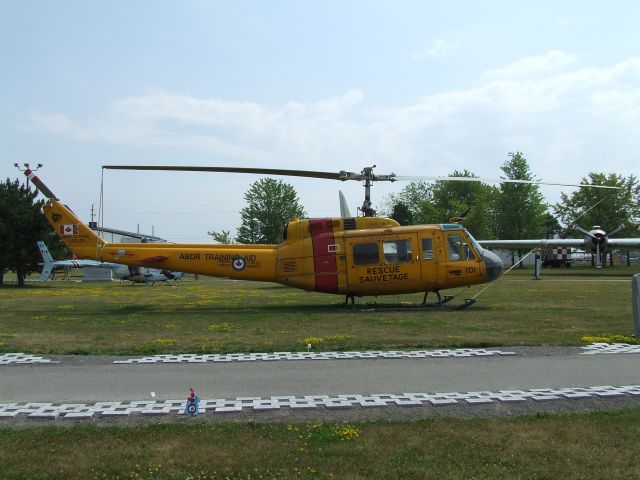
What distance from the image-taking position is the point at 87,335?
12562mm

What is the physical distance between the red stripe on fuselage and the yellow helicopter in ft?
0.09

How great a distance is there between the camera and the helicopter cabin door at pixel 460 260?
1856 centimetres

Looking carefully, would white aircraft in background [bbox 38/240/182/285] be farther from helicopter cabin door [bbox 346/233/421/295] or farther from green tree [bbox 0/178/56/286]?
helicopter cabin door [bbox 346/233/421/295]

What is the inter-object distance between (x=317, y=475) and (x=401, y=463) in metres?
0.76

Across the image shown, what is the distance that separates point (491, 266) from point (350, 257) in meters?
4.84

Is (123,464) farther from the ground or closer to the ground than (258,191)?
closer to the ground

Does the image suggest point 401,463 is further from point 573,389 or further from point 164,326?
point 164,326

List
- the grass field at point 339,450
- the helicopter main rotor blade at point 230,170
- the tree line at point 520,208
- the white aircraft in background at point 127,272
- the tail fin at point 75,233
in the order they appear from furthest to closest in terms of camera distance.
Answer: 1. the tree line at point 520,208
2. the white aircraft in background at point 127,272
3. the tail fin at point 75,233
4. the helicopter main rotor blade at point 230,170
5. the grass field at point 339,450

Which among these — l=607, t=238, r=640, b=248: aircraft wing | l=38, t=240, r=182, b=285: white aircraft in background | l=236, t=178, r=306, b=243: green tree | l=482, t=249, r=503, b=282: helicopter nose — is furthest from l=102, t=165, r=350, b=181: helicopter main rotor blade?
l=236, t=178, r=306, b=243: green tree

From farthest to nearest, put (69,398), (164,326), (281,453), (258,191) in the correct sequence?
(258,191), (164,326), (69,398), (281,453)

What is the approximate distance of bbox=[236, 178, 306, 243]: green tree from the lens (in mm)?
82875

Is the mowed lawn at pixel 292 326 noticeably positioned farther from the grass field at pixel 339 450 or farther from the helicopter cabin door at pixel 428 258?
the grass field at pixel 339 450

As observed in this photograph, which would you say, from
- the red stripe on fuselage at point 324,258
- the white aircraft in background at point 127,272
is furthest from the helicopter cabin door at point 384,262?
the white aircraft in background at point 127,272

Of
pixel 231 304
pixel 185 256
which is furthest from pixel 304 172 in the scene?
pixel 231 304
